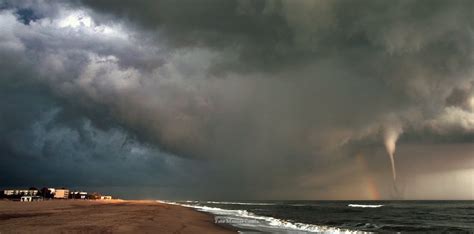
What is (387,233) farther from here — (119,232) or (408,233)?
(119,232)

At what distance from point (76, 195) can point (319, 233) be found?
594ft

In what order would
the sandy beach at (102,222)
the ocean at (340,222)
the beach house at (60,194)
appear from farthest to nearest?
1. the beach house at (60,194)
2. the ocean at (340,222)
3. the sandy beach at (102,222)

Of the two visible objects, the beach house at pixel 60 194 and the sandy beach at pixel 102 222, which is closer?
the sandy beach at pixel 102 222

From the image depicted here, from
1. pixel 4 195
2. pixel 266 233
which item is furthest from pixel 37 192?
pixel 266 233

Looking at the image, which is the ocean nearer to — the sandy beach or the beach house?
the sandy beach

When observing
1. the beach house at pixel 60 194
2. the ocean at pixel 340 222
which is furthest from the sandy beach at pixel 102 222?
the beach house at pixel 60 194

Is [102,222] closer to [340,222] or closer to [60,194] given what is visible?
[340,222]

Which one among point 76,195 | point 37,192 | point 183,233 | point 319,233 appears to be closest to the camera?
point 183,233

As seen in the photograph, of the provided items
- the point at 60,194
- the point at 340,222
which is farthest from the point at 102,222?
the point at 60,194

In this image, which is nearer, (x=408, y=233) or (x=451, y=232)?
(x=408, y=233)

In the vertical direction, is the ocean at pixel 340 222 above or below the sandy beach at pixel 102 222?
below

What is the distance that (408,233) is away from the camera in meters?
46.9

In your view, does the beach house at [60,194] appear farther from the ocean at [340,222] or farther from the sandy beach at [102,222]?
the sandy beach at [102,222]

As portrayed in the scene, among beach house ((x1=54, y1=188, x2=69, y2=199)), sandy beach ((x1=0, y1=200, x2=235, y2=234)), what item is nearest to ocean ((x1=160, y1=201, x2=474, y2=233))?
sandy beach ((x1=0, y1=200, x2=235, y2=234))
